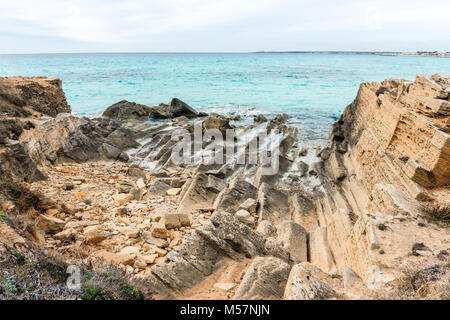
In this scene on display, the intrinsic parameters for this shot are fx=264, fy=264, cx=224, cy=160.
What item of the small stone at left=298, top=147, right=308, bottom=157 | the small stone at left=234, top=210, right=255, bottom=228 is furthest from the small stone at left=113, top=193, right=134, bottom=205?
the small stone at left=298, top=147, right=308, bottom=157

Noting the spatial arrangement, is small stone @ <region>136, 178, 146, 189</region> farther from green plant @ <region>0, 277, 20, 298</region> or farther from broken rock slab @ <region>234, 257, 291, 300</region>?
green plant @ <region>0, 277, 20, 298</region>

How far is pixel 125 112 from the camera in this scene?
2264 cm

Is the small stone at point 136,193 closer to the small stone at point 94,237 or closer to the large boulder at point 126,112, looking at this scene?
the small stone at point 94,237

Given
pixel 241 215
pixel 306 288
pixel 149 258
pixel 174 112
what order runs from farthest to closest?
pixel 174 112
pixel 241 215
pixel 149 258
pixel 306 288

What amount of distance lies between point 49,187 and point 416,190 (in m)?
10.6

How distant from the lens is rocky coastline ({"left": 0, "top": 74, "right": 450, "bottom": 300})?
393cm

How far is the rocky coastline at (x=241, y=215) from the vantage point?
3.93 m

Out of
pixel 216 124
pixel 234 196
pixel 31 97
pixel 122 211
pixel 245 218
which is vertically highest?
pixel 31 97

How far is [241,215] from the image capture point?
8.33 m

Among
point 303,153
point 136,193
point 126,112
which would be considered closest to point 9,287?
point 136,193

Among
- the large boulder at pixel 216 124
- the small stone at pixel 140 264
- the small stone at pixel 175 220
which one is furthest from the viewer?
the large boulder at pixel 216 124

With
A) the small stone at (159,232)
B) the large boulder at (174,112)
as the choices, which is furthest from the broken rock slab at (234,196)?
the large boulder at (174,112)

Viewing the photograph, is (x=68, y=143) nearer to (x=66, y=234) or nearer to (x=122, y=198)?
→ (x=122, y=198)
